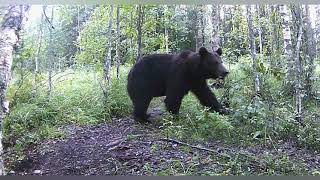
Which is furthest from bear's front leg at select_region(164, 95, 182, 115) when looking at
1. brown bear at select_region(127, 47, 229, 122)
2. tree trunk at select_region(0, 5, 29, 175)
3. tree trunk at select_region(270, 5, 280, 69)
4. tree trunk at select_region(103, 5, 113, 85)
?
tree trunk at select_region(0, 5, 29, 175)

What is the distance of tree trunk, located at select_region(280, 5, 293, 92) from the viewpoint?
309 centimetres

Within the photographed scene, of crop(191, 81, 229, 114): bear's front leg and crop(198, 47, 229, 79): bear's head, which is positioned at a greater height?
crop(198, 47, 229, 79): bear's head

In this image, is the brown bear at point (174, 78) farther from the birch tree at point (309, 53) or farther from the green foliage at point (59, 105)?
the birch tree at point (309, 53)

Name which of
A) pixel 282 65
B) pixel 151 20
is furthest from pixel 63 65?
pixel 282 65

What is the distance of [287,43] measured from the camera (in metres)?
A: 3.11

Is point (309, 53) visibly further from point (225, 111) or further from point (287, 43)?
point (225, 111)

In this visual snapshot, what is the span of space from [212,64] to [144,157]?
855 millimetres

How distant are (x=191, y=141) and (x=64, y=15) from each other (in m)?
1.24

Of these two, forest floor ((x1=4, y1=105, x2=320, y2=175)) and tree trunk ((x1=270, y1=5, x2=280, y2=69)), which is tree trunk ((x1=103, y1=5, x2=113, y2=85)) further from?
tree trunk ((x1=270, y1=5, x2=280, y2=69))

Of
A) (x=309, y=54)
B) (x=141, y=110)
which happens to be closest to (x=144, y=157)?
(x=141, y=110)

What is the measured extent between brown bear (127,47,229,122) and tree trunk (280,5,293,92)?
0.44 metres

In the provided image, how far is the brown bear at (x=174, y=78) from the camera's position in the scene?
10.4ft

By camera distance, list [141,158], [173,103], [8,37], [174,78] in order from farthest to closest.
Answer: [174,78] → [173,103] → [8,37] → [141,158]

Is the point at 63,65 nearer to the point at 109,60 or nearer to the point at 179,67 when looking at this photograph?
the point at 109,60
